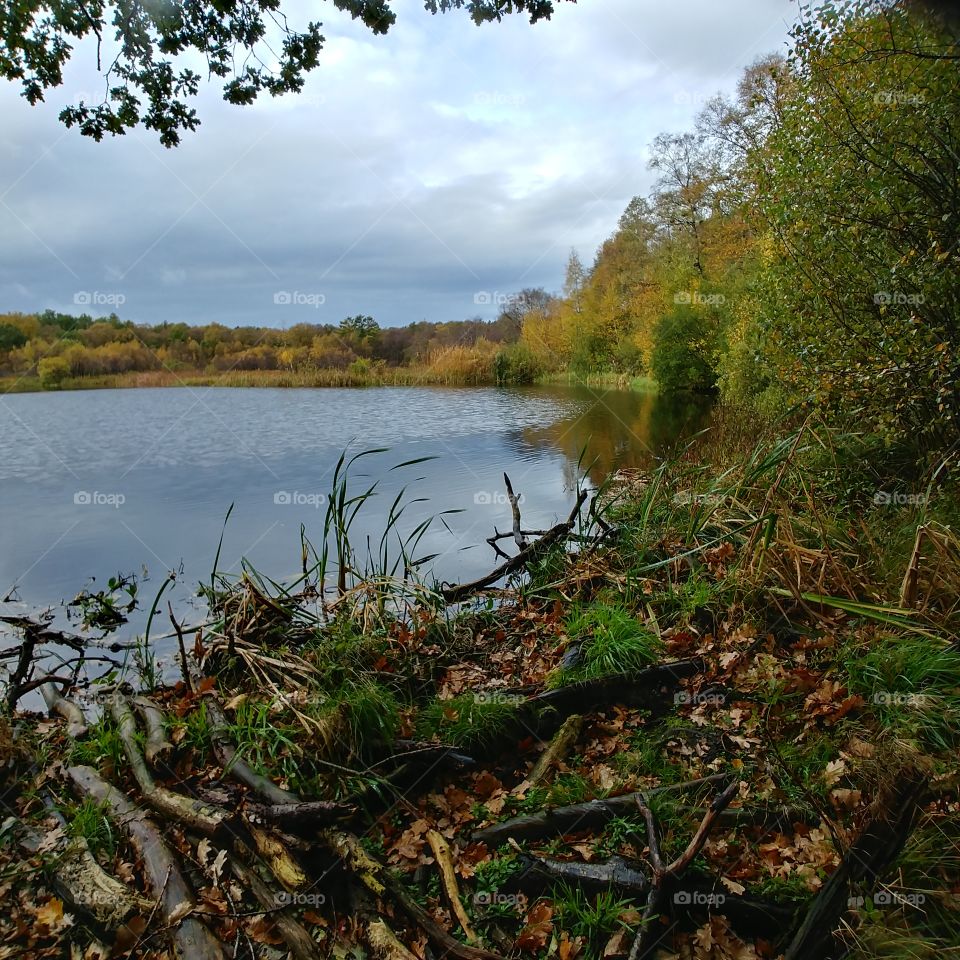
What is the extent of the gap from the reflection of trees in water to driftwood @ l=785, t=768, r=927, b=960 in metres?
8.22

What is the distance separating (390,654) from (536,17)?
641 cm

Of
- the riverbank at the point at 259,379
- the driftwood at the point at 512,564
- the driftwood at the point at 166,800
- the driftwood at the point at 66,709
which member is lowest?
the driftwood at the point at 66,709

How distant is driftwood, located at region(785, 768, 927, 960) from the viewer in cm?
218

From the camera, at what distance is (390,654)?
4.44 metres

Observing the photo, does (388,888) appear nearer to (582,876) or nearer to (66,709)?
(582,876)

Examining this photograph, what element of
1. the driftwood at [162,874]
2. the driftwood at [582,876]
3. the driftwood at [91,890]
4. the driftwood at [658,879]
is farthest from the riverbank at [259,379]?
the driftwood at [658,879]

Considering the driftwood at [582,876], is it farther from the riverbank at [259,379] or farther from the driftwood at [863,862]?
the riverbank at [259,379]

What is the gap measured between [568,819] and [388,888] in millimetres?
864

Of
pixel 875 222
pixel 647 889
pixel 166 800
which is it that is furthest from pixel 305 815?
pixel 875 222

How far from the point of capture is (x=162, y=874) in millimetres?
2730

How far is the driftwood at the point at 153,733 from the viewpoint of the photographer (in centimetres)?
348

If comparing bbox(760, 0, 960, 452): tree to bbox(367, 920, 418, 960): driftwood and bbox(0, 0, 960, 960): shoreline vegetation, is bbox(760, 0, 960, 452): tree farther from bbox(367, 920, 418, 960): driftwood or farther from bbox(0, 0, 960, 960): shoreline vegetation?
bbox(367, 920, 418, 960): driftwood

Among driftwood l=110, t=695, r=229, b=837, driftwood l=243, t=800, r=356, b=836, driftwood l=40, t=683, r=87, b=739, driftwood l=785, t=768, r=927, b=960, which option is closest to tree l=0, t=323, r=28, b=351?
driftwood l=40, t=683, r=87, b=739

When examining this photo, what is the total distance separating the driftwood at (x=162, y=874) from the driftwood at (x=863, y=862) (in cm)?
213
